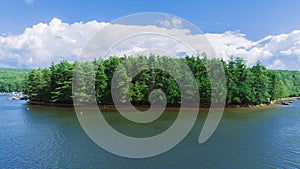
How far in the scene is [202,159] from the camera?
15.1 meters

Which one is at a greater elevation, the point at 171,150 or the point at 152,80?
the point at 152,80

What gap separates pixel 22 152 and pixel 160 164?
1014 centimetres

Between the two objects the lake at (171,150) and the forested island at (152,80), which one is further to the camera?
the forested island at (152,80)

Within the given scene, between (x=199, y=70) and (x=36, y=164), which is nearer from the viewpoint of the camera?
(x=36, y=164)

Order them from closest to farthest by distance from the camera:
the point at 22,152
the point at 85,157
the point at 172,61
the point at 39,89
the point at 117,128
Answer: the point at 85,157
the point at 22,152
the point at 117,128
the point at 172,61
the point at 39,89

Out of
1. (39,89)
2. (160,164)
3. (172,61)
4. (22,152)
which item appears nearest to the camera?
(160,164)

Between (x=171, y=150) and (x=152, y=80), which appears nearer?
(x=171, y=150)

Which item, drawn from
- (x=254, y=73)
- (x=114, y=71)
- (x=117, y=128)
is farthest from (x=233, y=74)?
(x=117, y=128)

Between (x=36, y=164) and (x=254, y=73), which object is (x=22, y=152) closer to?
(x=36, y=164)

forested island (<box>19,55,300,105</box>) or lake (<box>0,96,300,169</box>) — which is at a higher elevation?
forested island (<box>19,55,300,105</box>)

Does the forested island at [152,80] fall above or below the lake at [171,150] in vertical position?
above

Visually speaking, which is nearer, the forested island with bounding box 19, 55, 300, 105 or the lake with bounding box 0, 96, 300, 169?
the lake with bounding box 0, 96, 300, 169

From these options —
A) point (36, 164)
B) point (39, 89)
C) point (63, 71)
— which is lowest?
point (36, 164)

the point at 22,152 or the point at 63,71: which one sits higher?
the point at 63,71
